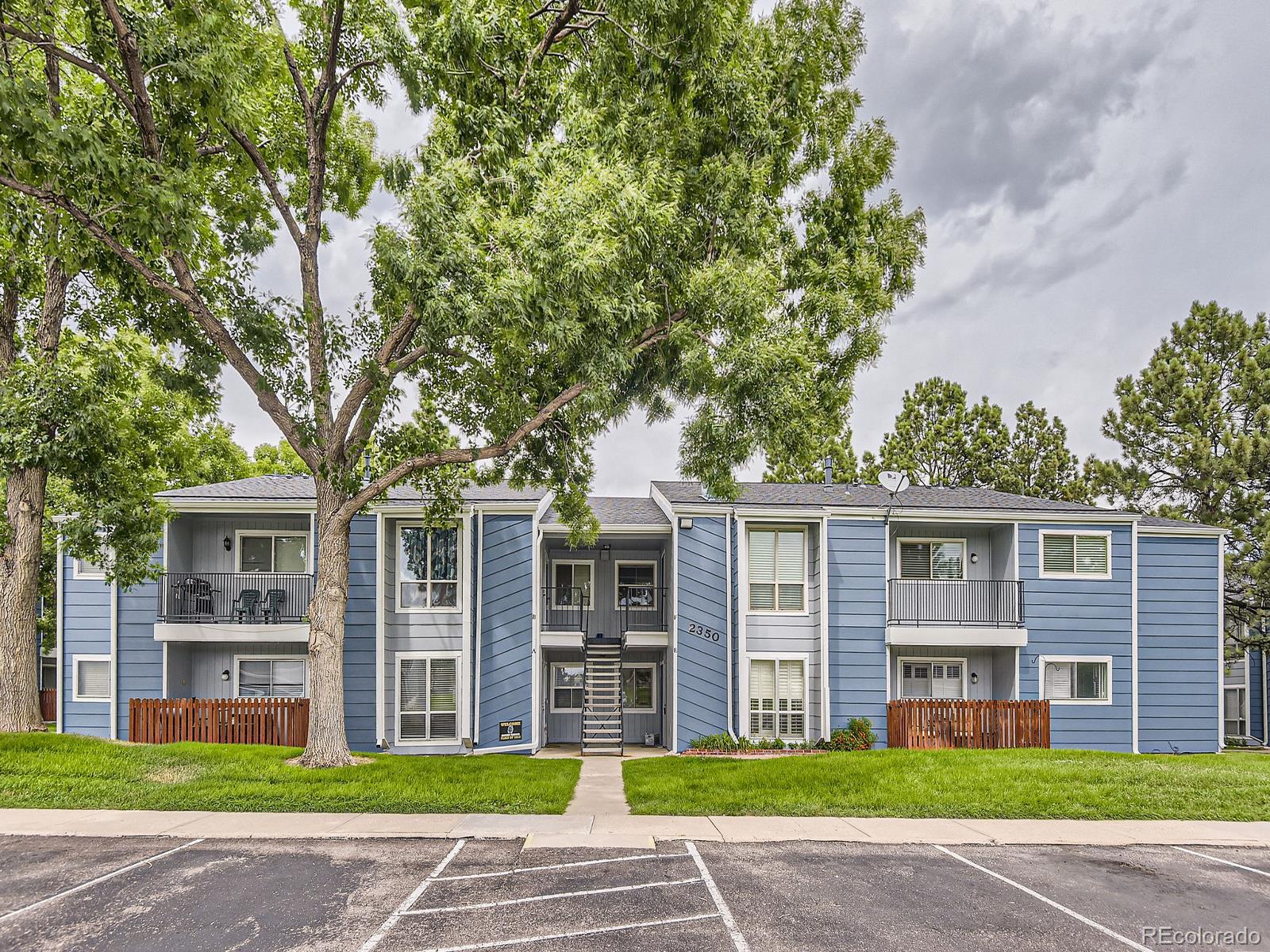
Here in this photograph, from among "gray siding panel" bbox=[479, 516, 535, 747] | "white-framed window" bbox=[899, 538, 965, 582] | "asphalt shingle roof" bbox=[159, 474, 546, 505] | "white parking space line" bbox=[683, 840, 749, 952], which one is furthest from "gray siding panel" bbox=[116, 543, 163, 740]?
"white-framed window" bbox=[899, 538, 965, 582]

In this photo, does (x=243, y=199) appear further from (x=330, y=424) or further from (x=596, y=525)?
(x=596, y=525)

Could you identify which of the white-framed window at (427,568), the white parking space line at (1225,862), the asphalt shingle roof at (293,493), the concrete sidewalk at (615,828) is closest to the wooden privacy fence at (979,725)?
the concrete sidewalk at (615,828)

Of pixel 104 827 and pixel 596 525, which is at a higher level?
pixel 596 525

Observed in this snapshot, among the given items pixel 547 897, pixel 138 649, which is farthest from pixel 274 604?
pixel 547 897

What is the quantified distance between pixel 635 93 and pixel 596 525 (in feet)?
25.8

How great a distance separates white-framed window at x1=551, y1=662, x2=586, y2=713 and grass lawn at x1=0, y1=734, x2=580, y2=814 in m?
5.99

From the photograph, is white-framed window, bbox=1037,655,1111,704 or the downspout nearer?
the downspout

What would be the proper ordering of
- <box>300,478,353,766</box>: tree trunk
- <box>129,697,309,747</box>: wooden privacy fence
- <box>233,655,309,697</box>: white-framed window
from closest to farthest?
<box>300,478,353,766</box>: tree trunk
<box>129,697,309,747</box>: wooden privacy fence
<box>233,655,309,697</box>: white-framed window

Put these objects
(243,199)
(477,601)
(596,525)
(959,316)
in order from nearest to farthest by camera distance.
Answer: (243,199)
(596,525)
(477,601)
(959,316)

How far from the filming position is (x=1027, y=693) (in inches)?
668

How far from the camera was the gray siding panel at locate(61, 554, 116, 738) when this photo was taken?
16.2 m

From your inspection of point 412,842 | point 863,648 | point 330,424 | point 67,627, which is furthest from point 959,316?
point 67,627

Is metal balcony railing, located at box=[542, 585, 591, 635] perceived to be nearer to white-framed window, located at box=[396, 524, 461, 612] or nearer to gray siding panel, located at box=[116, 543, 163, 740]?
white-framed window, located at box=[396, 524, 461, 612]

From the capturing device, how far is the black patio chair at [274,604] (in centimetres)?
1622
